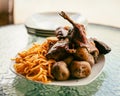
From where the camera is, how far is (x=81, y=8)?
2.04 metres

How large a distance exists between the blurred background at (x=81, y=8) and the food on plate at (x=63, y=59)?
34.7 inches

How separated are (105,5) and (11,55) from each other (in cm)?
94

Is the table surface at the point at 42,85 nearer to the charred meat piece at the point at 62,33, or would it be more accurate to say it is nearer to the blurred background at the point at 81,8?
the charred meat piece at the point at 62,33

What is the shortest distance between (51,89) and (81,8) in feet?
3.86

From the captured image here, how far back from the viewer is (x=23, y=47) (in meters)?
1.30

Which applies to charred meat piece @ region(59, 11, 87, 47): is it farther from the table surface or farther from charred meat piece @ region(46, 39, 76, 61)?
the table surface

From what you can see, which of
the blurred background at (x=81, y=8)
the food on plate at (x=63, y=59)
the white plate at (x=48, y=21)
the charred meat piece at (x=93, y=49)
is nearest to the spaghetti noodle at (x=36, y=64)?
the food on plate at (x=63, y=59)

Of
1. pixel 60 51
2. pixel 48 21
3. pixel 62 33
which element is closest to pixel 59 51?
pixel 60 51

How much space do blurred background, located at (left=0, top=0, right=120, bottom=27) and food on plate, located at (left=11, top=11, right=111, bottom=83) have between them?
2.89 ft

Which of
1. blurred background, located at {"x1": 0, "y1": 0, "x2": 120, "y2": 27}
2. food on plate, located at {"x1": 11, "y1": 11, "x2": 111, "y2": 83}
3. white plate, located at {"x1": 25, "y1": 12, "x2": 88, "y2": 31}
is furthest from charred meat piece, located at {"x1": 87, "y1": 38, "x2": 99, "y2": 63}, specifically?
blurred background, located at {"x1": 0, "y1": 0, "x2": 120, "y2": 27}

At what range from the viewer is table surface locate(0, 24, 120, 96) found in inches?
36.2

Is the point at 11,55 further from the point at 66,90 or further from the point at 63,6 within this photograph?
the point at 63,6

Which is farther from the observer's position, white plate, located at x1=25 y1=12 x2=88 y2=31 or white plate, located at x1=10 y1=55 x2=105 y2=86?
white plate, located at x1=25 y1=12 x2=88 y2=31

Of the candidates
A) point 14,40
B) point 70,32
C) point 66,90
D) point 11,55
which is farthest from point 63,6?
point 66,90
